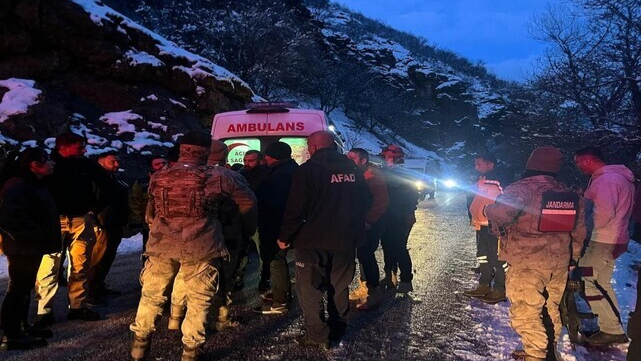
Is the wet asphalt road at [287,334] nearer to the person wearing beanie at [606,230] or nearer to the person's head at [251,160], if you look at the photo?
the person wearing beanie at [606,230]

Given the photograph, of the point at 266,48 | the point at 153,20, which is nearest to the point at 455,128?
the point at 266,48

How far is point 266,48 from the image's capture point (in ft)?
103

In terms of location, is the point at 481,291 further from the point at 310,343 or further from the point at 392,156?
the point at 310,343

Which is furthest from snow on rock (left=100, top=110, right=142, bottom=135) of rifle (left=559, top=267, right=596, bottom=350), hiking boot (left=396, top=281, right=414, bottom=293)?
rifle (left=559, top=267, right=596, bottom=350)

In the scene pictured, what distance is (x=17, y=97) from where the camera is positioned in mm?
11859

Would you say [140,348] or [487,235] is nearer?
[140,348]

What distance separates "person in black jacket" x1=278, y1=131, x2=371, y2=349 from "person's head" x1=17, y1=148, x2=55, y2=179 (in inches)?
94.6

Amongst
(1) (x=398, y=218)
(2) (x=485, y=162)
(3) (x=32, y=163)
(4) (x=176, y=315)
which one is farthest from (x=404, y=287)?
(3) (x=32, y=163)

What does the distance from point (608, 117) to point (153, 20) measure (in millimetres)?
28726

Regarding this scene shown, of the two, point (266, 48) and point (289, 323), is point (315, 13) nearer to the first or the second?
point (266, 48)

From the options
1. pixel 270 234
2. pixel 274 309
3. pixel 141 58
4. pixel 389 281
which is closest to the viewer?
pixel 274 309

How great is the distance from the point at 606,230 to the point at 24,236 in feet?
18.4

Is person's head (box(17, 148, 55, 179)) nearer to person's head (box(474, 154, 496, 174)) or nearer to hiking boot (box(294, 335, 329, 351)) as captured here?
hiking boot (box(294, 335, 329, 351))

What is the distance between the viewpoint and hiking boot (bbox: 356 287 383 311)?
17.0 feet
